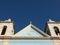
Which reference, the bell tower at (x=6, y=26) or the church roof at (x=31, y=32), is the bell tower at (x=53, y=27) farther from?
the bell tower at (x=6, y=26)

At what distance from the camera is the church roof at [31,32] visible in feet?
66.6

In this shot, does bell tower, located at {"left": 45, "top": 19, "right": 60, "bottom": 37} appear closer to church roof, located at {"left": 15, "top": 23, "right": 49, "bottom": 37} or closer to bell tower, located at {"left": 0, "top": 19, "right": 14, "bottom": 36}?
church roof, located at {"left": 15, "top": 23, "right": 49, "bottom": 37}

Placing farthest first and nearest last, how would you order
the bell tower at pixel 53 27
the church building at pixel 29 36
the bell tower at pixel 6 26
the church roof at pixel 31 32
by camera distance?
the bell tower at pixel 53 27 → the bell tower at pixel 6 26 → the church roof at pixel 31 32 → the church building at pixel 29 36

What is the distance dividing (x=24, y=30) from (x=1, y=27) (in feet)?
8.69

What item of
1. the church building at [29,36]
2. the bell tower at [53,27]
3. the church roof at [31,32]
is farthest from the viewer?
the bell tower at [53,27]

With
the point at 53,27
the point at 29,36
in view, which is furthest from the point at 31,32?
the point at 53,27

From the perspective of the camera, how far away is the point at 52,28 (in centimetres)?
2197

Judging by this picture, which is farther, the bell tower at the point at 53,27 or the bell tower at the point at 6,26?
the bell tower at the point at 53,27

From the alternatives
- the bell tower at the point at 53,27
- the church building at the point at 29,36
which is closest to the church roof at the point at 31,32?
the church building at the point at 29,36

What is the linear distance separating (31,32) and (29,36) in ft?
4.48

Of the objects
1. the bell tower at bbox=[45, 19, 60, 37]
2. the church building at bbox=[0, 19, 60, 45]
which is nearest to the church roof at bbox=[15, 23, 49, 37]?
the church building at bbox=[0, 19, 60, 45]

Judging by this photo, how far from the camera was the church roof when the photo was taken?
20.3m

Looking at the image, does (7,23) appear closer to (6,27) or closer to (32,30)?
(6,27)
